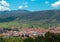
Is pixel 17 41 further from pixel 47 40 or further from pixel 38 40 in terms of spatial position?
pixel 47 40

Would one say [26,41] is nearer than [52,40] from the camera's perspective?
No

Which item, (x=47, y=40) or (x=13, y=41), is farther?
(x=13, y=41)

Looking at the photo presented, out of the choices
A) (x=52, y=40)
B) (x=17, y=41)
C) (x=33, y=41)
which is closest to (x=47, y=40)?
(x=52, y=40)

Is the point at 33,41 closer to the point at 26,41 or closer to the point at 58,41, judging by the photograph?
the point at 26,41

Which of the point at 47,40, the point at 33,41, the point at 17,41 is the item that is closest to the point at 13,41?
the point at 17,41

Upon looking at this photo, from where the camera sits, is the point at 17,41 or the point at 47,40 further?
the point at 17,41

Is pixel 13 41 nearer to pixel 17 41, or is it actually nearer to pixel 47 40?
pixel 17 41
